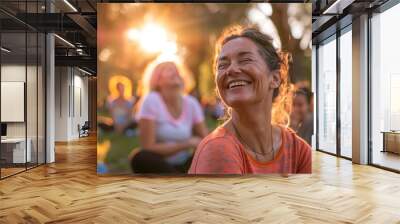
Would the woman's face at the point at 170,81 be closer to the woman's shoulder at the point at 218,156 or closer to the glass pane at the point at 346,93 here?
the woman's shoulder at the point at 218,156

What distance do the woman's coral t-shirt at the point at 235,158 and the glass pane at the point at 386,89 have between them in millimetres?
2259

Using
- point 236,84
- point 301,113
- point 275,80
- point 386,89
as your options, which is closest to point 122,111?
point 236,84

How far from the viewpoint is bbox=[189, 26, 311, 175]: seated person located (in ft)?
21.0

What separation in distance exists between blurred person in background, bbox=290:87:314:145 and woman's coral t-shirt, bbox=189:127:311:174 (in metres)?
0.11

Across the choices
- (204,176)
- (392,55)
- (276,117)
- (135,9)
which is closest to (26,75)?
(135,9)

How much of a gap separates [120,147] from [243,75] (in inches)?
94.3

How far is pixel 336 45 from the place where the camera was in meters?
10.1

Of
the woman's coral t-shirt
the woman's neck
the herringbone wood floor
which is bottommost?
the herringbone wood floor

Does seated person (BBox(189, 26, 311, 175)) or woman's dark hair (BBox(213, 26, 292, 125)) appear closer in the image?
seated person (BBox(189, 26, 311, 175))

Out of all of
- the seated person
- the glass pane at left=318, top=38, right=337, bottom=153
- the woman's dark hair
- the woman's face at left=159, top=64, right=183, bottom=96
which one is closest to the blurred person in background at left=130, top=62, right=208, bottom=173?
the woman's face at left=159, top=64, right=183, bottom=96

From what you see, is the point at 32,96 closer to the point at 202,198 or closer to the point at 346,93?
the point at 202,198

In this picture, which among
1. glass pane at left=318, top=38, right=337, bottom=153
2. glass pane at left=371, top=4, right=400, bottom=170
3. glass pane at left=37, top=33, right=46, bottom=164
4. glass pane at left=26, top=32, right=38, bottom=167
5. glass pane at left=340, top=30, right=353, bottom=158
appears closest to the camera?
glass pane at left=371, top=4, right=400, bottom=170

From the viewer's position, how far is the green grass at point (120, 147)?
6559mm

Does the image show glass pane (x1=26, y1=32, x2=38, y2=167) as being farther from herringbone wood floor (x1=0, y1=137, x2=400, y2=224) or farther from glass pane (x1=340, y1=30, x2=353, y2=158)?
glass pane (x1=340, y1=30, x2=353, y2=158)
